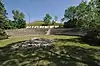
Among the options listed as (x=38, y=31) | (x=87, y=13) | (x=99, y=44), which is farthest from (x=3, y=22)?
(x=99, y=44)

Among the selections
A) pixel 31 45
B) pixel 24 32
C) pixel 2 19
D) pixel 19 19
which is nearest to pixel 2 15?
pixel 2 19

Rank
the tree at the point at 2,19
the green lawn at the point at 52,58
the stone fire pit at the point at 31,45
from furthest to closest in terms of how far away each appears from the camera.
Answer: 1. the tree at the point at 2,19
2. the stone fire pit at the point at 31,45
3. the green lawn at the point at 52,58

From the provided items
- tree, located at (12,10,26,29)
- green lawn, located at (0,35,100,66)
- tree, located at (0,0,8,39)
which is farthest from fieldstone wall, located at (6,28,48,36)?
green lawn, located at (0,35,100,66)

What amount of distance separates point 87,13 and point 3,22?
2596cm

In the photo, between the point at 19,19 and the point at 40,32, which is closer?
the point at 40,32

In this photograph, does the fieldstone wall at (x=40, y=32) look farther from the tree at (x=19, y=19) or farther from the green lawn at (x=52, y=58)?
the green lawn at (x=52, y=58)

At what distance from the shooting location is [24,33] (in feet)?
179

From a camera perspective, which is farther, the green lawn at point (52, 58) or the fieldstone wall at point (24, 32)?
the fieldstone wall at point (24, 32)

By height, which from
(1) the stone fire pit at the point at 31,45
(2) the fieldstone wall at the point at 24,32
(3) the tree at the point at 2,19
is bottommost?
(1) the stone fire pit at the point at 31,45

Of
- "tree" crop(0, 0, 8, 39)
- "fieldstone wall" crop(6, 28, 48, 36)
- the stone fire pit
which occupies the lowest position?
the stone fire pit

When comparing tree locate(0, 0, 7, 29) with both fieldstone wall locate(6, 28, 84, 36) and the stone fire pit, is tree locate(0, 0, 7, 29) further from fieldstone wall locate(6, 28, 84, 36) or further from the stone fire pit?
the stone fire pit

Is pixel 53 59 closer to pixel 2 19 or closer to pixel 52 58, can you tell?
pixel 52 58

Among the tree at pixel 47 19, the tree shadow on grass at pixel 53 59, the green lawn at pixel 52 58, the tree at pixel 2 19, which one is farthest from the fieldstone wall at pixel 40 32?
the tree at pixel 47 19

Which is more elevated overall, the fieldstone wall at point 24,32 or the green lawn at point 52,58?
the fieldstone wall at point 24,32
